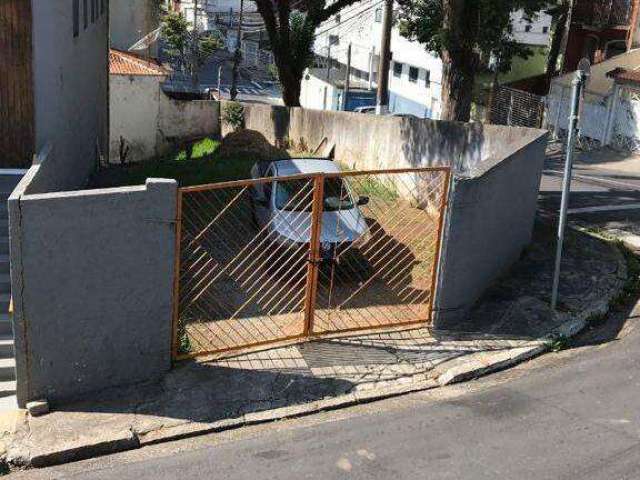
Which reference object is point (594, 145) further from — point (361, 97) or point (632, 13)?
point (361, 97)

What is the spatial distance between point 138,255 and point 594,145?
69.7 ft

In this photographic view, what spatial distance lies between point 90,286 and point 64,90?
5223mm

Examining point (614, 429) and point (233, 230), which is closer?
point (614, 429)

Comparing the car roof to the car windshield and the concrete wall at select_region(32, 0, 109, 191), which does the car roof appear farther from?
the concrete wall at select_region(32, 0, 109, 191)

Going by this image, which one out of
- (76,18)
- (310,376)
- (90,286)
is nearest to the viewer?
(90,286)

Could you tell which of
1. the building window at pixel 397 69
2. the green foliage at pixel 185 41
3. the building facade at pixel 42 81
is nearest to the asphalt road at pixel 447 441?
the building facade at pixel 42 81

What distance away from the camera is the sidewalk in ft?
23.0

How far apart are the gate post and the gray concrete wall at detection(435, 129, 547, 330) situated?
1486mm

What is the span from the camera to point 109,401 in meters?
7.55

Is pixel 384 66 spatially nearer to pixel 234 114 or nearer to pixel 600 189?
pixel 234 114

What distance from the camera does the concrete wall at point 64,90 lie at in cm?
1035

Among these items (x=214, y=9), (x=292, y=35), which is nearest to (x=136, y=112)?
(x=292, y=35)

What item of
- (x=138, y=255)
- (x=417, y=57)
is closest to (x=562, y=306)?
(x=138, y=255)

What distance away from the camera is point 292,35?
23.4 meters
